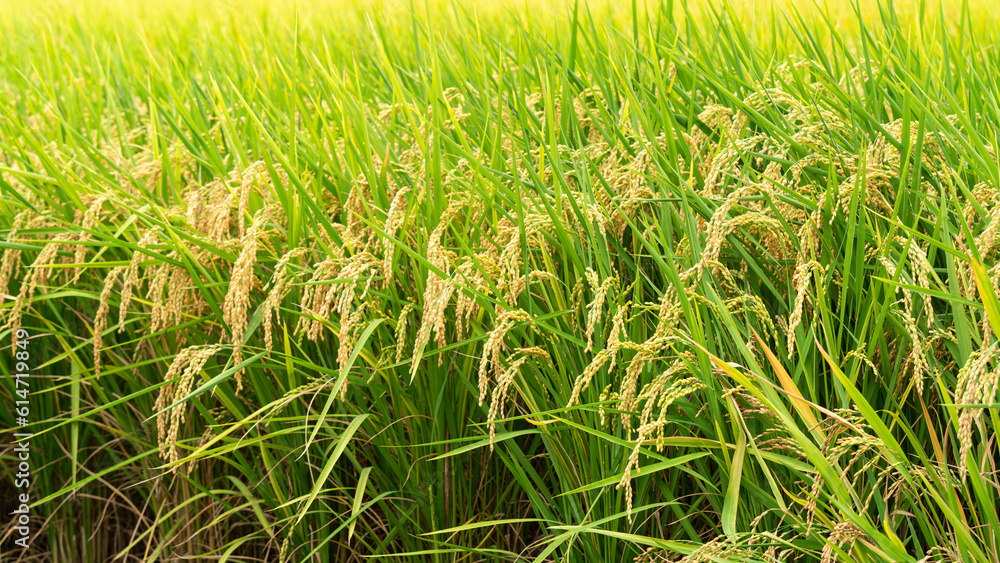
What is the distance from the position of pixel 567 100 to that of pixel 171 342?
1130 mm

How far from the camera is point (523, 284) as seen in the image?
145cm

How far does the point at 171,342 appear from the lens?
6.29 feet

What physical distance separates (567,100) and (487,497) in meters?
0.94

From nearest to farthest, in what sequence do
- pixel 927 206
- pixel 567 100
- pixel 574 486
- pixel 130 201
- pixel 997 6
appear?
pixel 927 206
pixel 574 486
pixel 567 100
pixel 130 201
pixel 997 6

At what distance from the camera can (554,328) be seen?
1342 mm

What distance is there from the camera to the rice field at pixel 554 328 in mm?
1215

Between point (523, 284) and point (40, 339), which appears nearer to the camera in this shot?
point (523, 284)

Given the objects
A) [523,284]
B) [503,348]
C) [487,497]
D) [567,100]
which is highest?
[567,100]

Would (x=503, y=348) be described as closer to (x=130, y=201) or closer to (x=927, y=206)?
(x=927, y=206)

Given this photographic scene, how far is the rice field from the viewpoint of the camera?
121 cm

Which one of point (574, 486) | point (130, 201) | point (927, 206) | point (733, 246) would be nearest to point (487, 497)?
point (574, 486)

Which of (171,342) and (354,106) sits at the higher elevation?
(354,106)

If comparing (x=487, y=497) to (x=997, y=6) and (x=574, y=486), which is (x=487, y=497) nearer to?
(x=574, y=486)

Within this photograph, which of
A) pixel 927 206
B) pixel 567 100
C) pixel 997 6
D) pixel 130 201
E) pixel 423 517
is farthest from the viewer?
pixel 997 6
